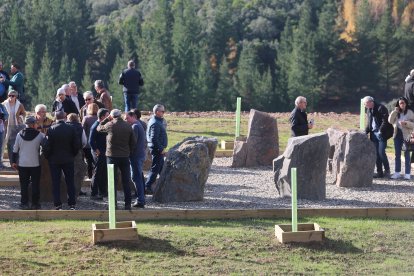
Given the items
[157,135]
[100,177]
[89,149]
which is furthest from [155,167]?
[89,149]

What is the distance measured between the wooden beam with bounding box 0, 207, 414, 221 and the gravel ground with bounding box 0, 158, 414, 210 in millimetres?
924

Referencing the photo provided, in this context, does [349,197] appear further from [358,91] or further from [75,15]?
[75,15]

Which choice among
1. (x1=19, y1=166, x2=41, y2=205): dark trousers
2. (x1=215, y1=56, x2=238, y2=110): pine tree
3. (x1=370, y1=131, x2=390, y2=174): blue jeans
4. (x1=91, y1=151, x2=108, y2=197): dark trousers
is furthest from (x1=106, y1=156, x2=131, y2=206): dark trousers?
(x1=215, y1=56, x2=238, y2=110): pine tree

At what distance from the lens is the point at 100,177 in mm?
18188

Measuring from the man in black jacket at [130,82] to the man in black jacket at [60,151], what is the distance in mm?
8353

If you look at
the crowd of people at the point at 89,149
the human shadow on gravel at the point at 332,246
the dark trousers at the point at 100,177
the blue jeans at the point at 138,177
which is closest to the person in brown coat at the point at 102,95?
the crowd of people at the point at 89,149

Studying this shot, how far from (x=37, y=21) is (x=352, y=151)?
206 feet

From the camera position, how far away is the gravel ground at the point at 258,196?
18.1 m

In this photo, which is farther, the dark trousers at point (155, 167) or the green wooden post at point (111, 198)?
the dark trousers at point (155, 167)

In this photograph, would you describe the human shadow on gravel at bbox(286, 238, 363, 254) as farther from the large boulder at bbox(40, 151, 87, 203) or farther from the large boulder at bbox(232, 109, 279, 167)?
the large boulder at bbox(232, 109, 279, 167)

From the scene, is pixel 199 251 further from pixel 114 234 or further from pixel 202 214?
pixel 202 214

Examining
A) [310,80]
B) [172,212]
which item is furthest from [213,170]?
[310,80]

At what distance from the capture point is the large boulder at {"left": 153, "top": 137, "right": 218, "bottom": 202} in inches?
726

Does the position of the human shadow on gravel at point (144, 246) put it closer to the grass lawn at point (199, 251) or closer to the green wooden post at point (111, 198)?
the grass lawn at point (199, 251)
